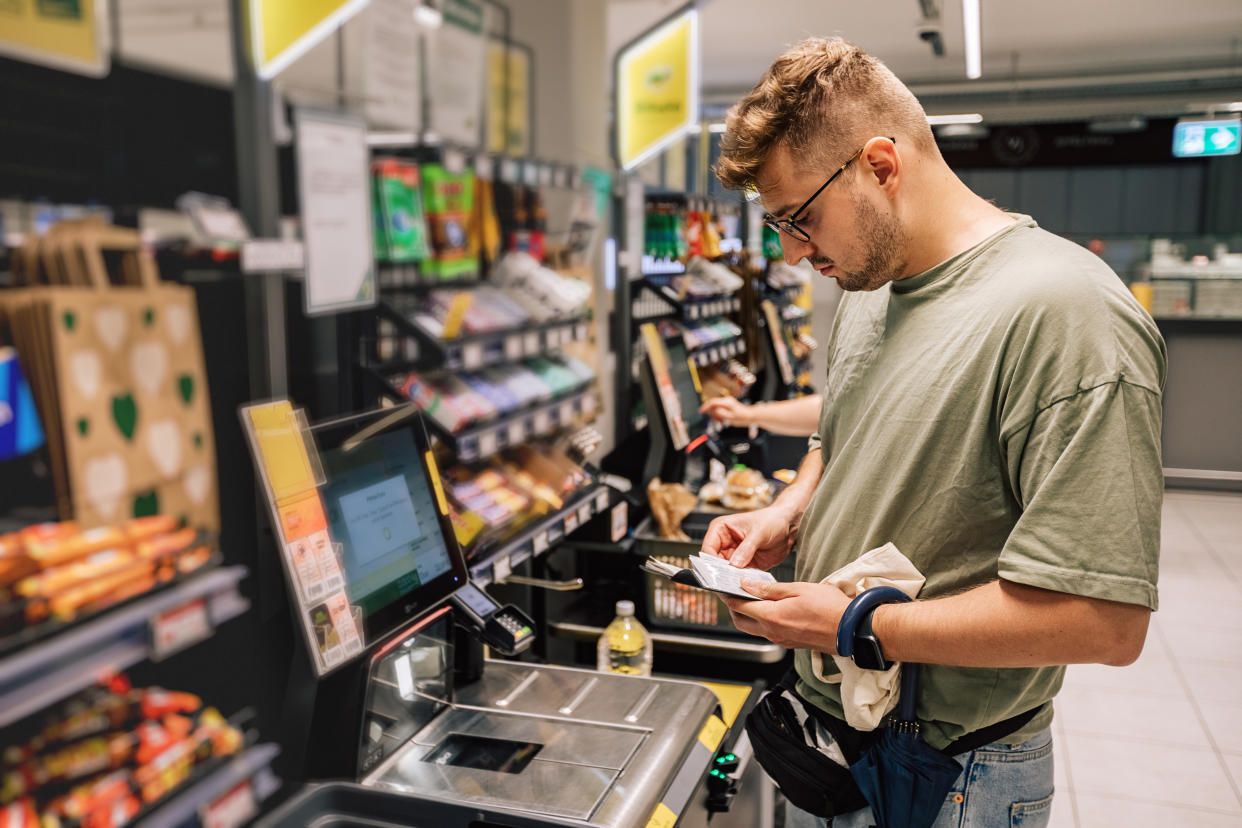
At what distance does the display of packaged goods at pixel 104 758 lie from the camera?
1796 millimetres

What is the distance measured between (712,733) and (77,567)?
4.41 feet

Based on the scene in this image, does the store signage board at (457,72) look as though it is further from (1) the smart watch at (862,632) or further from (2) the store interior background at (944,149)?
(1) the smart watch at (862,632)

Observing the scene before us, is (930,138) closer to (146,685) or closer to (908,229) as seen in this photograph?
(908,229)

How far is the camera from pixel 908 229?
5.00ft

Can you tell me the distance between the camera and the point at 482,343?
255 cm

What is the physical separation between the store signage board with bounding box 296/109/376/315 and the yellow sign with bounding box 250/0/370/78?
0.12 m

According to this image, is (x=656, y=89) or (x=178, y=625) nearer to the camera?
(x=178, y=625)

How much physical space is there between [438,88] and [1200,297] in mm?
8624

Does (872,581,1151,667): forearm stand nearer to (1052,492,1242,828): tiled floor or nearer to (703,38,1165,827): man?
(703,38,1165,827): man

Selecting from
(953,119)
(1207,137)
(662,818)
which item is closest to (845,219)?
(662,818)

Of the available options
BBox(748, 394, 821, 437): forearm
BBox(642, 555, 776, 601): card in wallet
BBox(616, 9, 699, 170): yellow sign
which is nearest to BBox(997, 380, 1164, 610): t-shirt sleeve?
BBox(642, 555, 776, 601): card in wallet

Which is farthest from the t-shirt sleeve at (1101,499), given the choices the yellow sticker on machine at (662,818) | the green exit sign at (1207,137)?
the green exit sign at (1207,137)

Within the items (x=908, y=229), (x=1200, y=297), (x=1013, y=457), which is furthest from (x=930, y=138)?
(x=1200, y=297)

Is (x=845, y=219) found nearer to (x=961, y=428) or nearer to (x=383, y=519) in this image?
(x=961, y=428)
